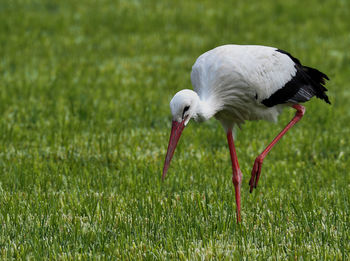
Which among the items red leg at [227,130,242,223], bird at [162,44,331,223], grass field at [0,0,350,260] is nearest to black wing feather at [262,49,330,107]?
bird at [162,44,331,223]

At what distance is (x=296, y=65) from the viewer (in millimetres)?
5586

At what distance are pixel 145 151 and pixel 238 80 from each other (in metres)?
2.19

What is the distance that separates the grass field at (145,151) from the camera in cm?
437

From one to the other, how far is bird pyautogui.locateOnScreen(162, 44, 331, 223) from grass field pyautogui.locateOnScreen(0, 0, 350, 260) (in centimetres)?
56

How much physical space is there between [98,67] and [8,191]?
5449 millimetres

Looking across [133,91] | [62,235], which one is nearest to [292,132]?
[133,91]

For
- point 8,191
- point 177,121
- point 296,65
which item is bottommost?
point 8,191

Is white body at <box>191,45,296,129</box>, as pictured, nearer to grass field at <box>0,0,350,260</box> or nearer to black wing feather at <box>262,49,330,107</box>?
black wing feather at <box>262,49,330,107</box>

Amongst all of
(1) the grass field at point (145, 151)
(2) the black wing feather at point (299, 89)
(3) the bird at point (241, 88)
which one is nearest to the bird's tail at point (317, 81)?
(2) the black wing feather at point (299, 89)

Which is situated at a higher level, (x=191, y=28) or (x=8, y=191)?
(x=191, y=28)

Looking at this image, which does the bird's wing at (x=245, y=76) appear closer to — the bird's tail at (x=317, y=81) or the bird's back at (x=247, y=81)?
the bird's back at (x=247, y=81)

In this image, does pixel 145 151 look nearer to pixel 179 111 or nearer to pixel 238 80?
pixel 238 80

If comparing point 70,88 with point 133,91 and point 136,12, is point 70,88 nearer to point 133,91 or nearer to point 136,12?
point 133,91

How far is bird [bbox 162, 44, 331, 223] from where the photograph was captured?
16.1ft
